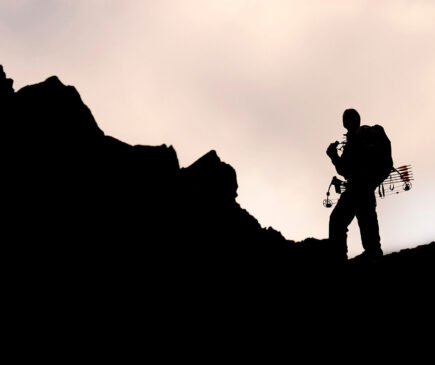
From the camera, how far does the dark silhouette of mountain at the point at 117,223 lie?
5.91 metres

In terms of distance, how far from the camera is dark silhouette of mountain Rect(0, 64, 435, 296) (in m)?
5.91

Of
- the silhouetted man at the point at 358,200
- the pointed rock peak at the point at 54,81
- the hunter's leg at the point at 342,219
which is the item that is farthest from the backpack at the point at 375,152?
the pointed rock peak at the point at 54,81

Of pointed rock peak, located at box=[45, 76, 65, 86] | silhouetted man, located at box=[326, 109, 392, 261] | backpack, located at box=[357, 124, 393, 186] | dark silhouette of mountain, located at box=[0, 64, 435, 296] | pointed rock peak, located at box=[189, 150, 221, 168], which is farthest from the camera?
pointed rock peak, located at box=[189, 150, 221, 168]

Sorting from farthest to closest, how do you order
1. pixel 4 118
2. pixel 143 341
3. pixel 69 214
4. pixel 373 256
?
pixel 373 256 → pixel 4 118 → pixel 69 214 → pixel 143 341

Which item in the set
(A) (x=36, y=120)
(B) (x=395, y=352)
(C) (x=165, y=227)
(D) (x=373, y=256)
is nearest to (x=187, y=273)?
(C) (x=165, y=227)

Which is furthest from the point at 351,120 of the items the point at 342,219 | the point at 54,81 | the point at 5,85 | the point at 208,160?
the point at 5,85

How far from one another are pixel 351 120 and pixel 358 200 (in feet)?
5.67

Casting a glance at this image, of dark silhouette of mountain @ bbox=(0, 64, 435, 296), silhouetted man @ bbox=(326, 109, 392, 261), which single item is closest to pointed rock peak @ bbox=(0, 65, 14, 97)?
dark silhouette of mountain @ bbox=(0, 64, 435, 296)

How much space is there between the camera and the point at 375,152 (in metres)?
8.40

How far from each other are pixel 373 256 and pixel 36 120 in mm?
6676

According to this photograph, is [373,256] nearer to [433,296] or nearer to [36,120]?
[433,296]

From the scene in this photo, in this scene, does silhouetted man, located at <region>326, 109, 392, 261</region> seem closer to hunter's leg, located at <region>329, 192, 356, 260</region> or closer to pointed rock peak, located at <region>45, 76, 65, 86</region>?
hunter's leg, located at <region>329, 192, 356, 260</region>

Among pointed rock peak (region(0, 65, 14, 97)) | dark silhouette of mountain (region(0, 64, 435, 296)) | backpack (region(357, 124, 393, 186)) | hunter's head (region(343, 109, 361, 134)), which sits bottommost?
dark silhouette of mountain (region(0, 64, 435, 296))

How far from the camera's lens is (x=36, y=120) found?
6.86 meters
